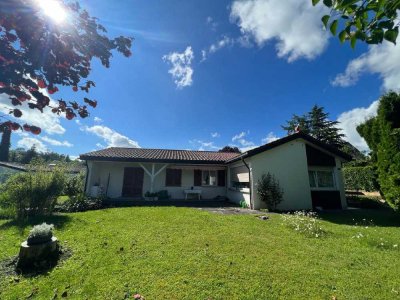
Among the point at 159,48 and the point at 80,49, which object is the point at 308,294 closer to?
the point at 80,49

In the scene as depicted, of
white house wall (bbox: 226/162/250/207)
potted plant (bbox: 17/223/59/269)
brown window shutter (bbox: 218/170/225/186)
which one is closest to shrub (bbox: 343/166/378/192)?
white house wall (bbox: 226/162/250/207)

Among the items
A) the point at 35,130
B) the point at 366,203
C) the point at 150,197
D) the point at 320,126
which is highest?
the point at 320,126

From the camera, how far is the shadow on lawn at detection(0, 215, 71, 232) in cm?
747

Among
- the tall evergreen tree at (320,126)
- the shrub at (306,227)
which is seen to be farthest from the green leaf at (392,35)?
the tall evergreen tree at (320,126)

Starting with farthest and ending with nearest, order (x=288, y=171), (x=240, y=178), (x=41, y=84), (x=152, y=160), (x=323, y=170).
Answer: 1. (x=152, y=160)
2. (x=240, y=178)
3. (x=323, y=170)
4. (x=288, y=171)
5. (x=41, y=84)

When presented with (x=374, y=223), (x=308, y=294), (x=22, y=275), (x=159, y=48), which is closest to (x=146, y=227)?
(x=22, y=275)

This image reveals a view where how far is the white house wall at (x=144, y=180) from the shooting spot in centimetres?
1541

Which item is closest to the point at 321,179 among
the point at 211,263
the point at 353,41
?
the point at 211,263

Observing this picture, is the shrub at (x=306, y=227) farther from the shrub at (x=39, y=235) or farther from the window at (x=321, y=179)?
the shrub at (x=39, y=235)

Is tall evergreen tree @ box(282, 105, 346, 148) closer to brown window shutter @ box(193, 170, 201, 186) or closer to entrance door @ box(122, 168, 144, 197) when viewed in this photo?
brown window shutter @ box(193, 170, 201, 186)

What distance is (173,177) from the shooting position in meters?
16.5

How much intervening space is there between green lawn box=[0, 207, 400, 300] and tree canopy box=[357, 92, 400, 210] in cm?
235

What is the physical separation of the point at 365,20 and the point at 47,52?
280 cm

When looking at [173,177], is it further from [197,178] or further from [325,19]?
[325,19]
